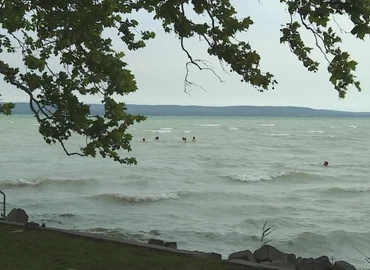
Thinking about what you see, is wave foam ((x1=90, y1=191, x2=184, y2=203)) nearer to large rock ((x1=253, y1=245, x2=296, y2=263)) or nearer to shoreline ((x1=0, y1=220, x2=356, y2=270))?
shoreline ((x1=0, y1=220, x2=356, y2=270))

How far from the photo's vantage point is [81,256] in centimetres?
614

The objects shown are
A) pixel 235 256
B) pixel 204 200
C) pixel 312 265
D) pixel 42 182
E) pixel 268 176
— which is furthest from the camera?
pixel 268 176

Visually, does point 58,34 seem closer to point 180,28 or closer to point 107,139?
point 107,139

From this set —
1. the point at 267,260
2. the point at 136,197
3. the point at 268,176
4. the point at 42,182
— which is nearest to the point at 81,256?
the point at 267,260

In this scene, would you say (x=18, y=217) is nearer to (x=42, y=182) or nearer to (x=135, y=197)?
(x=135, y=197)

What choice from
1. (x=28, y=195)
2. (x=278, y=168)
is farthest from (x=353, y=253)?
(x=278, y=168)

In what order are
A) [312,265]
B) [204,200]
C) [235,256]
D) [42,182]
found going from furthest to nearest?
[42,182]
[204,200]
[235,256]
[312,265]

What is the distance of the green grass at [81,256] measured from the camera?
19.0ft

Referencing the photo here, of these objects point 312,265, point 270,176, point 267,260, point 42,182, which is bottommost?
point 42,182

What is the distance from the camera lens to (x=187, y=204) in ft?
49.9

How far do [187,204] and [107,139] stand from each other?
347 inches

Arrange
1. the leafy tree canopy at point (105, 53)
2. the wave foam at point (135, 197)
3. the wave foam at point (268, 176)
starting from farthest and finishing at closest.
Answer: the wave foam at point (268, 176) < the wave foam at point (135, 197) < the leafy tree canopy at point (105, 53)

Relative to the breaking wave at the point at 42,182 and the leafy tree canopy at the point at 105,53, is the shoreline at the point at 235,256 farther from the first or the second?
the breaking wave at the point at 42,182

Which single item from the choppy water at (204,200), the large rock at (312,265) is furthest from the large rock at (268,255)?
the choppy water at (204,200)
